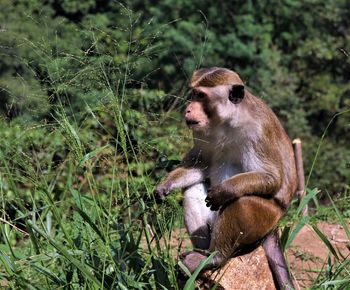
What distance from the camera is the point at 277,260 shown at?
15.6 feet

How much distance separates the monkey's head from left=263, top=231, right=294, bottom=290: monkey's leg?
77 cm

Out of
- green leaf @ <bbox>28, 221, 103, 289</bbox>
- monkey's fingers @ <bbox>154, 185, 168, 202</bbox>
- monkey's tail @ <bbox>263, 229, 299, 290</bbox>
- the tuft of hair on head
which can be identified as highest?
the tuft of hair on head

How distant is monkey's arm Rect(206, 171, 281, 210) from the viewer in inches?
180

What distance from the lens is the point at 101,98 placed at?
399 centimetres

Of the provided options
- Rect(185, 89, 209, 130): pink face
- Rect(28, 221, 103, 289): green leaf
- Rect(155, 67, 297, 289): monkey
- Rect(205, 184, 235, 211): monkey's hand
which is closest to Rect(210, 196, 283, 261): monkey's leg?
Rect(155, 67, 297, 289): monkey

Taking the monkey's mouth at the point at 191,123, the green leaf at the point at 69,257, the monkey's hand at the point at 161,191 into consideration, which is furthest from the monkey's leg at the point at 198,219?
the green leaf at the point at 69,257

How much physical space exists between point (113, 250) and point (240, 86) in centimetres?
137

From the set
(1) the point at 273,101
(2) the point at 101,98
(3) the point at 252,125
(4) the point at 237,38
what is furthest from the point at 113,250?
(4) the point at 237,38

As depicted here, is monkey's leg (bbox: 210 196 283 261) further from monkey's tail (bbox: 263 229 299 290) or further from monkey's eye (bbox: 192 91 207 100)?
monkey's eye (bbox: 192 91 207 100)

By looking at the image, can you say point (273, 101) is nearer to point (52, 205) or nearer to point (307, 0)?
point (307, 0)

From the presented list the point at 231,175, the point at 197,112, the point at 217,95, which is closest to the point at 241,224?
the point at 231,175

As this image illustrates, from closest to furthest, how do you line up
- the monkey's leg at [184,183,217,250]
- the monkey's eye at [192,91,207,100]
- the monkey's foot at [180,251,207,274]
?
the monkey's foot at [180,251,207,274], the monkey's leg at [184,183,217,250], the monkey's eye at [192,91,207,100]

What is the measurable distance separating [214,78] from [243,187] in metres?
0.75

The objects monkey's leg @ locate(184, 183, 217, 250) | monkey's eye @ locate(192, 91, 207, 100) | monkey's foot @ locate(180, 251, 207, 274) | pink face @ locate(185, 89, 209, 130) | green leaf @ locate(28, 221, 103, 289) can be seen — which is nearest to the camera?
green leaf @ locate(28, 221, 103, 289)
